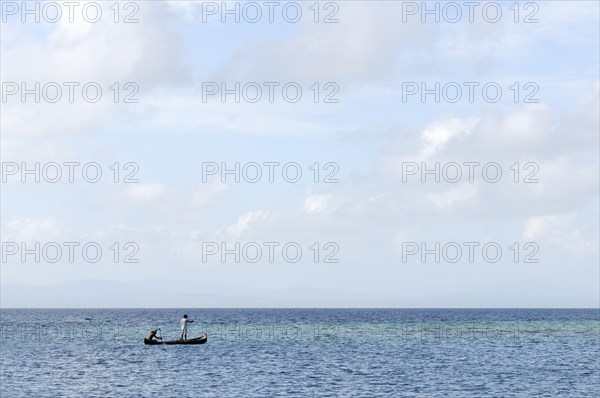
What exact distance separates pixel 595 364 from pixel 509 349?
60.2 feet

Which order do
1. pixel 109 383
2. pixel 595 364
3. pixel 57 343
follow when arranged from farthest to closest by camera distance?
1. pixel 57 343
2. pixel 595 364
3. pixel 109 383

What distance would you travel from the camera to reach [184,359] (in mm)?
76750

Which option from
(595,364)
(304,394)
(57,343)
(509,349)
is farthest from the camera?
(57,343)

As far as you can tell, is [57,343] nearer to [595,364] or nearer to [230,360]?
[230,360]

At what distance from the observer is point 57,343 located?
99.8 meters

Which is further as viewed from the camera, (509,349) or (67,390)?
(509,349)

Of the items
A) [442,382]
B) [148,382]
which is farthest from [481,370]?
[148,382]

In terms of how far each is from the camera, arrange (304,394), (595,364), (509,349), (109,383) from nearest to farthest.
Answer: (304,394) < (109,383) < (595,364) < (509,349)

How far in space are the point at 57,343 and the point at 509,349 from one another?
52.7 metres

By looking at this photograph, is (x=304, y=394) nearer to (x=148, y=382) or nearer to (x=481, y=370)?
(x=148, y=382)

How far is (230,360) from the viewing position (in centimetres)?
7606

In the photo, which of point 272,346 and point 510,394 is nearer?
point 510,394

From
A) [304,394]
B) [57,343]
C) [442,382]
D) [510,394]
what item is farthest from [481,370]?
[57,343]

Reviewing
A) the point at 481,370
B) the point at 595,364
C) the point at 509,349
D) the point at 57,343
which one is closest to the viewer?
the point at 481,370
